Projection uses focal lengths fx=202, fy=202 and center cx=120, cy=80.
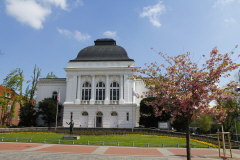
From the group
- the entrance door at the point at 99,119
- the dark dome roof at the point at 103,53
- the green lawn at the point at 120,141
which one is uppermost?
the dark dome roof at the point at 103,53

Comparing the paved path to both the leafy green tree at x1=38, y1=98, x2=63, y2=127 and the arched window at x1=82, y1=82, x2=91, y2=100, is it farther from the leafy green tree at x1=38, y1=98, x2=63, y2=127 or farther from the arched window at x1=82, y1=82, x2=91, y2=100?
the arched window at x1=82, y1=82, x2=91, y2=100

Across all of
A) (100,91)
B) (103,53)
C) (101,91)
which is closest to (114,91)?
(101,91)

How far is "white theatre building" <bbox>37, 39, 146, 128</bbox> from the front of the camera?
4522 centimetres

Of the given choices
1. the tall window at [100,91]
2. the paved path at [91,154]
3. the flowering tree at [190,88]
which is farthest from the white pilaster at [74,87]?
the flowering tree at [190,88]

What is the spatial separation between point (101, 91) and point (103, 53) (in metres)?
9.91

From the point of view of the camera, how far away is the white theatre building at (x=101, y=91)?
45.2m

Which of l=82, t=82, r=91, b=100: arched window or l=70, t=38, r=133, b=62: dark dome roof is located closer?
l=82, t=82, r=91, b=100: arched window

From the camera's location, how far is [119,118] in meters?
45.0

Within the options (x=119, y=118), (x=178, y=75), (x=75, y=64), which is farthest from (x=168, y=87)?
(x=75, y=64)

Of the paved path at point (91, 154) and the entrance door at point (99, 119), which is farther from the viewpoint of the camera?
the entrance door at point (99, 119)

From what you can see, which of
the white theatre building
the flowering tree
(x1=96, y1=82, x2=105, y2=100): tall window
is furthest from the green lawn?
(x1=96, y1=82, x2=105, y2=100): tall window

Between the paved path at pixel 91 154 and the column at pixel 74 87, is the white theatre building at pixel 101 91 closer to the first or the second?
the column at pixel 74 87

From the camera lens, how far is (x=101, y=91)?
47.1 meters

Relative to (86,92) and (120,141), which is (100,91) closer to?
(86,92)
